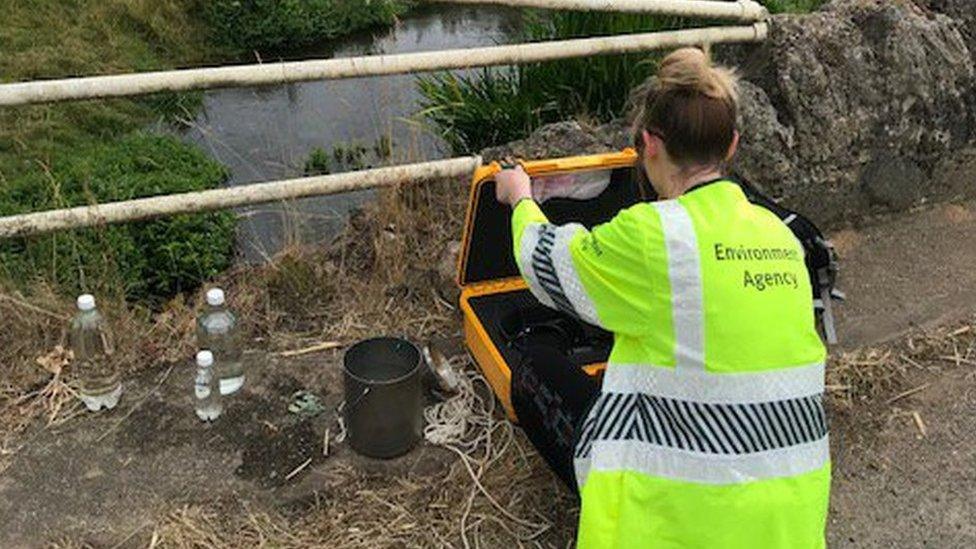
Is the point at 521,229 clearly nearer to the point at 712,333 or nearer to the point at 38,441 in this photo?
the point at 712,333

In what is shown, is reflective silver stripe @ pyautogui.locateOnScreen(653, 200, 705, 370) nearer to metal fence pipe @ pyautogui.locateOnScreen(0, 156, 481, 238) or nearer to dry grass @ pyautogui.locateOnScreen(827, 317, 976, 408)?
dry grass @ pyautogui.locateOnScreen(827, 317, 976, 408)

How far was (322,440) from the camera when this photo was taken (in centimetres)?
330

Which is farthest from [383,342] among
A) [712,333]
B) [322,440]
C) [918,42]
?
[918,42]

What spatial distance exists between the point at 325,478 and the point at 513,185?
1.03 m

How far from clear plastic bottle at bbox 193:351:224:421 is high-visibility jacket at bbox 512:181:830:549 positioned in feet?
4.70

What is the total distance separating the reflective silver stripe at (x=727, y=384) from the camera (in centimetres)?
229

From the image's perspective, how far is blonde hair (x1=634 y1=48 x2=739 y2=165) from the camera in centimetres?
241

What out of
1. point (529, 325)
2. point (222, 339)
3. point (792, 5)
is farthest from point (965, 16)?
point (222, 339)

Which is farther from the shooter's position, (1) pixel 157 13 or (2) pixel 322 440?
(1) pixel 157 13

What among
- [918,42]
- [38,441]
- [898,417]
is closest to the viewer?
[38,441]

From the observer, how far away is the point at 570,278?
250cm

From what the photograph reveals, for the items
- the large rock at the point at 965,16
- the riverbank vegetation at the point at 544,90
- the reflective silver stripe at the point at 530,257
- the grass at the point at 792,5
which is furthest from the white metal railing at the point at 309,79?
the grass at the point at 792,5

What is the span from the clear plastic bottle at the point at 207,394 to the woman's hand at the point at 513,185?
1052 millimetres

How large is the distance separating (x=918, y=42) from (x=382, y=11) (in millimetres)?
7930
